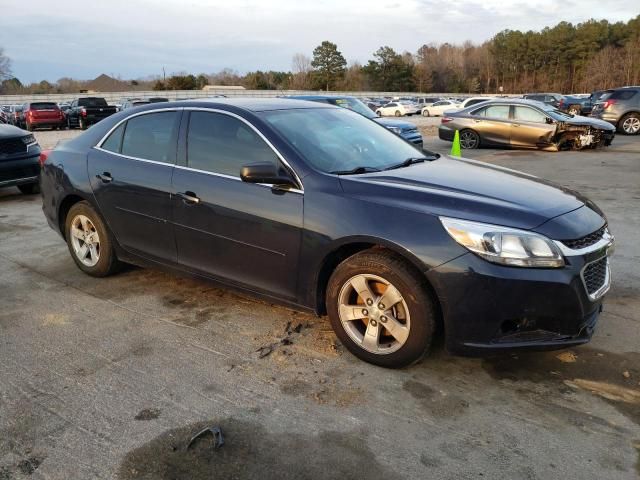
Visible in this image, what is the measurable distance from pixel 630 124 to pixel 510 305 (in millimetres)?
21051

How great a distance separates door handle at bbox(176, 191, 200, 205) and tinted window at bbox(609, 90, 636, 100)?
20692 mm

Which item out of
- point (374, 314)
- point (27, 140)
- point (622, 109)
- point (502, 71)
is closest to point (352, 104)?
point (27, 140)

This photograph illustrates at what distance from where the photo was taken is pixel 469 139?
54.6 ft

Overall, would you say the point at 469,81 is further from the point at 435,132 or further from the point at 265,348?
the point at 265,348

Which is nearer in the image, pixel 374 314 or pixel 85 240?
pixel 374 314

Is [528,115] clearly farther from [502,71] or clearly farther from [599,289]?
[502,71]

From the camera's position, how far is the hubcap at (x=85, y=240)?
16.4 ft

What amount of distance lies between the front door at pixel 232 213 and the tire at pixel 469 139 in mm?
13650

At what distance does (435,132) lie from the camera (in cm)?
2433

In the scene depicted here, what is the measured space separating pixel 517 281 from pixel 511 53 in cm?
11164

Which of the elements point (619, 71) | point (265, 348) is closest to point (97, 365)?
point (265, 348)

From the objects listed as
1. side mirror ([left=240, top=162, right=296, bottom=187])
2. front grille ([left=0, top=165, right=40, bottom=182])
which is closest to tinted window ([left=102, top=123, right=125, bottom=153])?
side mirror ([left=240, top=162, right=296, bottom=187])

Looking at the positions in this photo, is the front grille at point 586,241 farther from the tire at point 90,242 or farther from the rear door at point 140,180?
the tire at point 90,242

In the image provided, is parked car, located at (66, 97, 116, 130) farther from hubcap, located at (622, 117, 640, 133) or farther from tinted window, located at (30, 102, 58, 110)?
hubcap, located at (622, 117, 640, 133)
